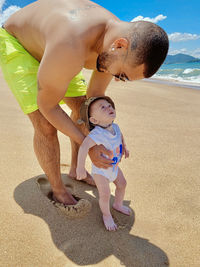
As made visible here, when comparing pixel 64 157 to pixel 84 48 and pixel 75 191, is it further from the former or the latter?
pixel 84 48

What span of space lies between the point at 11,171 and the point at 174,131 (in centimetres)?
234

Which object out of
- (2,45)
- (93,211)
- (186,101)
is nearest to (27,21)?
(2,45)

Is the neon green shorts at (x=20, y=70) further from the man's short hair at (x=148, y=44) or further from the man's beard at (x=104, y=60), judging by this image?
the man's short hair at (x=148, y=44)

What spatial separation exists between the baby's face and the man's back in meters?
0.48

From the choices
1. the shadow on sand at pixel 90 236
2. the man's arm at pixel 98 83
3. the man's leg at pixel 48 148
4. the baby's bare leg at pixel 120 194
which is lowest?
the shadow on sand at pixel 90 236

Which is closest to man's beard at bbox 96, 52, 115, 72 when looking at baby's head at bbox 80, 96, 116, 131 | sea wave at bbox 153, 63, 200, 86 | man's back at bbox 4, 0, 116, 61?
man's back at bbox 4, 0, 116, 61

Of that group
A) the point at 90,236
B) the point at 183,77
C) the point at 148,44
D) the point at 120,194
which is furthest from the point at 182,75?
the point at 90,236

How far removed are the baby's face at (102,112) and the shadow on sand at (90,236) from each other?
70 centimetres

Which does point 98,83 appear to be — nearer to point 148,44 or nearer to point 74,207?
point 148,44

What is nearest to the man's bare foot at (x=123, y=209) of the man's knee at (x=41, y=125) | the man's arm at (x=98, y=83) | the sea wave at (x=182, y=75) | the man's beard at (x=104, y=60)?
the man's knee at (x=41, y=125)

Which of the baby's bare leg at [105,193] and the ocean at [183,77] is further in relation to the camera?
the ocean at [183,77]

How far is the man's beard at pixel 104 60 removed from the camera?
1.54 meters

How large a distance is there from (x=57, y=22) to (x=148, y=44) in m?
0.56

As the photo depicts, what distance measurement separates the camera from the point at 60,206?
187 cm
